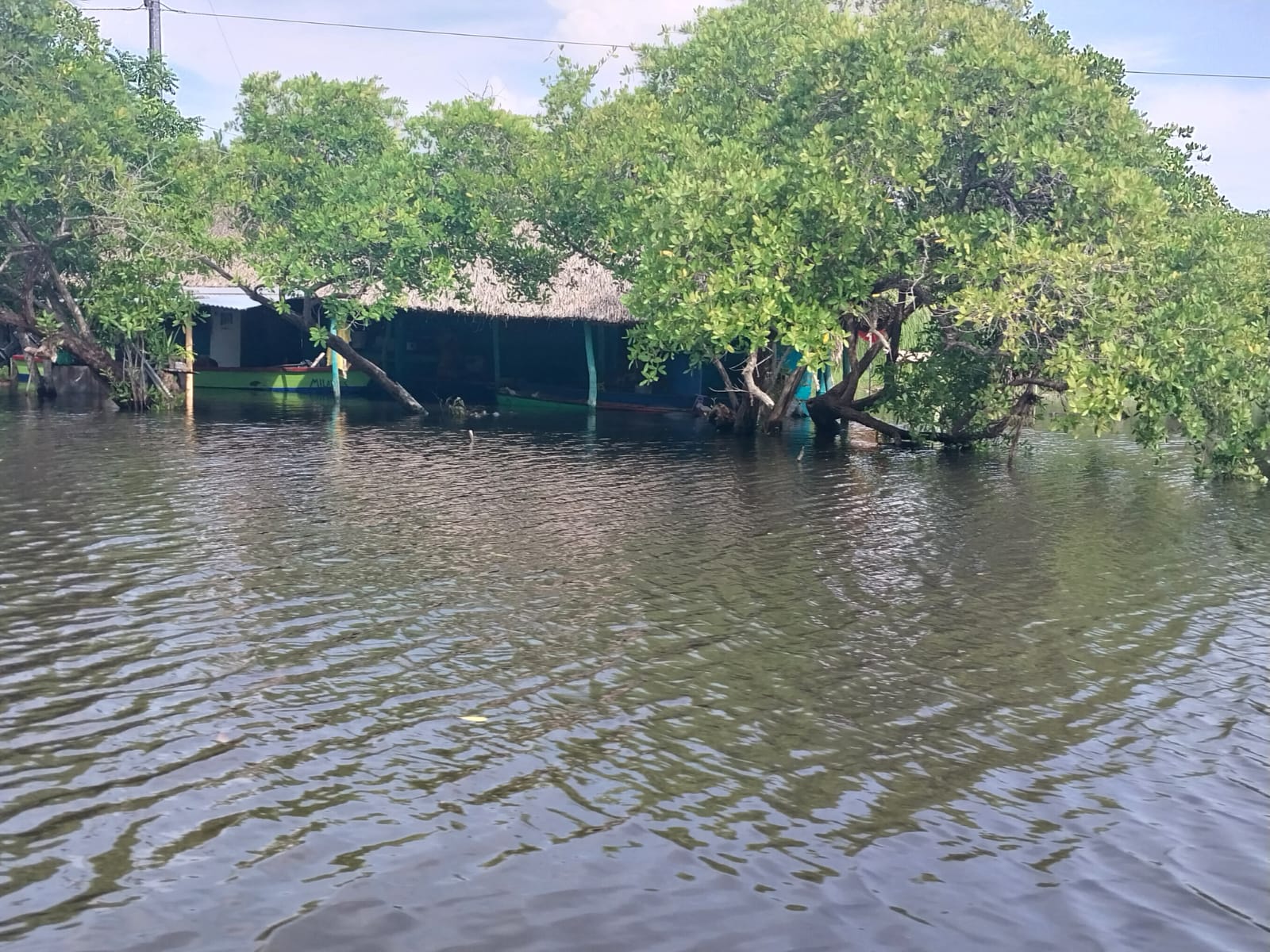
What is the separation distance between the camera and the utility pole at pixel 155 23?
33.0 metres

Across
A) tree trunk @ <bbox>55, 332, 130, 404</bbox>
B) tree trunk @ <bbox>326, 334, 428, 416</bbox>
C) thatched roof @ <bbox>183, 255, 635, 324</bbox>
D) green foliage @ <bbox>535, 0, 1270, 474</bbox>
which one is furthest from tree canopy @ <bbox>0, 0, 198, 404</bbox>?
green foliage @ <bbox>535, 0, 1270, 474</bbox>

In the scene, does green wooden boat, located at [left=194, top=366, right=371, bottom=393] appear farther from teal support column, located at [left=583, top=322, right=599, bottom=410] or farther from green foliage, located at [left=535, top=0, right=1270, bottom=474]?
green foliage, located at [left=535, top=0, right=1270, bottom=474]

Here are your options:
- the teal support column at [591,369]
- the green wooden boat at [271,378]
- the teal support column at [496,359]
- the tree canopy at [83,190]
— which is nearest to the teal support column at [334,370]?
the green wooden boat at [271,378]

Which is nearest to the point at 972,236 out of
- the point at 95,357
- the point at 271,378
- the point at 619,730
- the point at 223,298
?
the point at 619,730

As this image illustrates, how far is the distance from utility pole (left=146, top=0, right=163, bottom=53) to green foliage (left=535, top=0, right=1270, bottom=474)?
721 inches

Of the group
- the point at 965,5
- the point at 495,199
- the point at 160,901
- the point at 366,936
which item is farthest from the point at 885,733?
the point at 495,199

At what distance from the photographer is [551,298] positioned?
96.7 feet

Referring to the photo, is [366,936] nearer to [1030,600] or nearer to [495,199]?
[1030,600]

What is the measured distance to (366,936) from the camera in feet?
16.1

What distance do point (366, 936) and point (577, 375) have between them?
28869mm

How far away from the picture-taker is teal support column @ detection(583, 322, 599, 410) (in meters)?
29.5

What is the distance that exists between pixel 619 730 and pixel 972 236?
1368cm

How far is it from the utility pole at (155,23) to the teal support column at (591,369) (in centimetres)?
A: 1458

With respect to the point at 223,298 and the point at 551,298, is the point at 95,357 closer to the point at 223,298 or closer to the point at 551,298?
the point at 223,298
